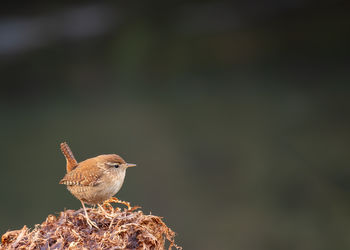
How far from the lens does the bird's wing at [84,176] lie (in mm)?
1924

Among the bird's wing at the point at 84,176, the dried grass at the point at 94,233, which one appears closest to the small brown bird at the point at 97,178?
the bird's wing at the point at 84,176

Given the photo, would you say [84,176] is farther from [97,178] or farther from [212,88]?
[212,88]

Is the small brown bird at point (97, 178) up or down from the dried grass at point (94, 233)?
up

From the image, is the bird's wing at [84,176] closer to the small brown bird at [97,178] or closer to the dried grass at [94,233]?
the small brown bird at [97,178]

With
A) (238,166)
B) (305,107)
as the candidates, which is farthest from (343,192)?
(305,107)

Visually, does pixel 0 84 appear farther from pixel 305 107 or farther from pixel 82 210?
pixel 82 210

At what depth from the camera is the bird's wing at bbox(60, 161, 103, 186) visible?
1.92m

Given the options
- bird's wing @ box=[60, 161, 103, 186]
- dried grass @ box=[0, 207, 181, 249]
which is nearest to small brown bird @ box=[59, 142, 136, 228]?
bird's wing @ box=[60, 161, 103, 186]

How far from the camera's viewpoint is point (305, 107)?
22.3ft

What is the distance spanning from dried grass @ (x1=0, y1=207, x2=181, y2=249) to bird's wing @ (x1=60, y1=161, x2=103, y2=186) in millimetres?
264

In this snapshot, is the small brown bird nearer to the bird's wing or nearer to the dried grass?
the bird's wing

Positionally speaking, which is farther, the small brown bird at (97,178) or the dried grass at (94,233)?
the small brown bird at (97,178)

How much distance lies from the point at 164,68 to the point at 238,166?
8.01ft

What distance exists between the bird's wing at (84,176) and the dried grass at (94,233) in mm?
264
